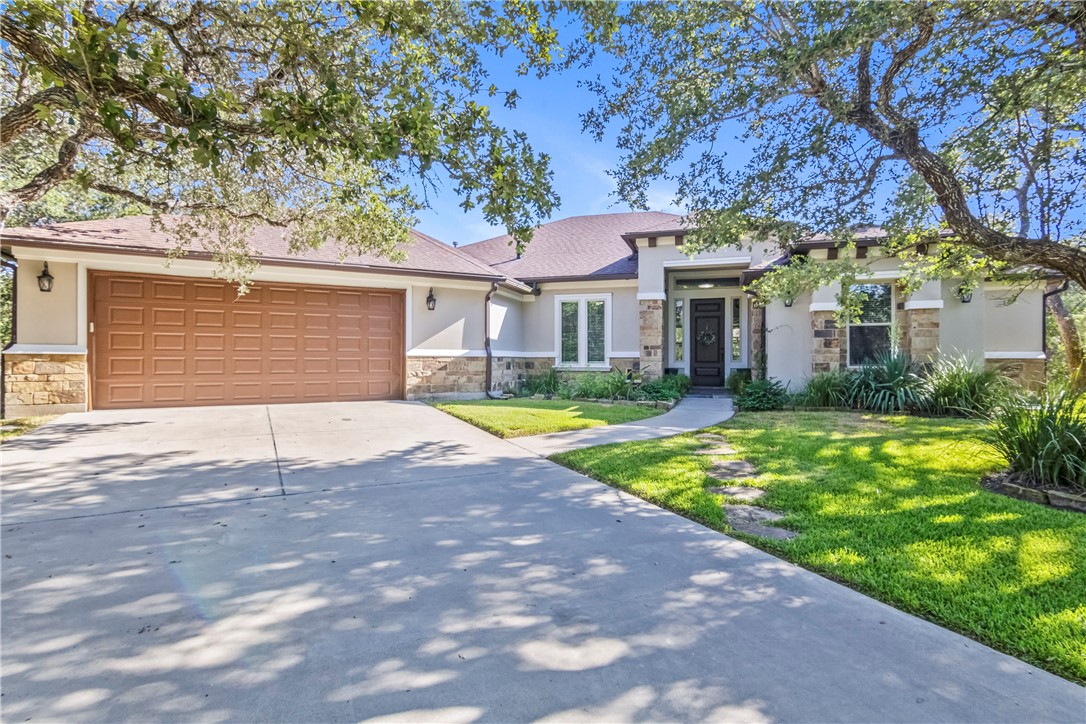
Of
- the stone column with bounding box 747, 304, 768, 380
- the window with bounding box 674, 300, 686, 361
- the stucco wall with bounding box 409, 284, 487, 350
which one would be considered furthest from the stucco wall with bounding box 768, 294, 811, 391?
the stucco wall with bounding box 409, 284, 487, 350

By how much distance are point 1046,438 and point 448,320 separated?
10.1 meters

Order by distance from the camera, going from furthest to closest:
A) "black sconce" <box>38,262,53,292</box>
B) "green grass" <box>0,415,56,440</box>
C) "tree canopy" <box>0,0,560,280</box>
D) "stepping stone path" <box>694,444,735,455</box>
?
"black sconce" <box>38,262,53,292</box> < "green grass" <box>0,415,56,440</box> < "stepping stone path" <box>694,444,735,455</box> < "tree canopy" <box>0,0,560,280</box>

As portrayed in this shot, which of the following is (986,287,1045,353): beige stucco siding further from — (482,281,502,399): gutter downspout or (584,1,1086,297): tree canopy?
(482,281,502,399): gutter downspout

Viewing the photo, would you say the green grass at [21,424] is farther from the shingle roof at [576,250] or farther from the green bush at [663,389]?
the green bush at [663,389]

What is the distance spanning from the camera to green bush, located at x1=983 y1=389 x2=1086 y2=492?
13.6ft

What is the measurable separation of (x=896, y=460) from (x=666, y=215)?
1192 cm

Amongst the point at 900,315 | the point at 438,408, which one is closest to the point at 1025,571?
the point at 438,408

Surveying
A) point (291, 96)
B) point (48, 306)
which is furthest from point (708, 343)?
point (48, 306)

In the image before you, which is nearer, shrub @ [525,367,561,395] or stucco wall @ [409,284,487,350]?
stucco wall @ [409,284,487,350]

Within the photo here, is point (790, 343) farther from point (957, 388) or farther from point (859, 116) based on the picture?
point (859, 116)

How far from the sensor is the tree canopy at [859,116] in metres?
4.58

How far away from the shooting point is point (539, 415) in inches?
329

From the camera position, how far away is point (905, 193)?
6008 mm

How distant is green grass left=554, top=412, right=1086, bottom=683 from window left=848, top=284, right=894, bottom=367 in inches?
171
